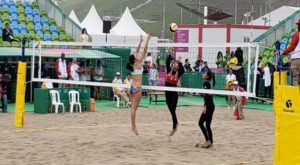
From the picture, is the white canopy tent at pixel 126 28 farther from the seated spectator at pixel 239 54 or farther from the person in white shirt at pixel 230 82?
the person in white shirt at pixel 230 82

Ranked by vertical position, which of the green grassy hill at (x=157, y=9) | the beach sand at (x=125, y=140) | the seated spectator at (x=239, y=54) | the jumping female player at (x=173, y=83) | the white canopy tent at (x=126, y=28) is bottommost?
the beach sand at (x=125, y=140)

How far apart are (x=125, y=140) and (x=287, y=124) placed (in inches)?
218

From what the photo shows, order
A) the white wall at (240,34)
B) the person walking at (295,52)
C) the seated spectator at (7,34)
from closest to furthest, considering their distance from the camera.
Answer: the person walking at (295,52) < the seated spectator at (7,34) < the white wall at (240,34)

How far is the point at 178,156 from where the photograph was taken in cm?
1156

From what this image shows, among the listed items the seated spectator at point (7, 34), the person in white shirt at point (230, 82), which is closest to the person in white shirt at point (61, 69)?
the seated spectator at point (7, 34)

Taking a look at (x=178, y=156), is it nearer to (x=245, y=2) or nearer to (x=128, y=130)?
(x=128, y=130)

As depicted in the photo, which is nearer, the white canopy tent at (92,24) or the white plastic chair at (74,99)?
the white plastic chair at (74,99)

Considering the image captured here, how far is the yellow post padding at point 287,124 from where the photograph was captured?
853cm

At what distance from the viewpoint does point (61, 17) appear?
101ft

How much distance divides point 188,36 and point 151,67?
9.71 metres

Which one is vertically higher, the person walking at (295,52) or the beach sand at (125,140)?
the person walking at (295,52)

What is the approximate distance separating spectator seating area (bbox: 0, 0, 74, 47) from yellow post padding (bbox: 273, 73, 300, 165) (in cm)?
1975

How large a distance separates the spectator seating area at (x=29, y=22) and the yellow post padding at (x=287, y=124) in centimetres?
1975

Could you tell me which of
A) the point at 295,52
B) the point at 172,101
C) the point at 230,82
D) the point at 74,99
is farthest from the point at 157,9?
the point at 295,52
